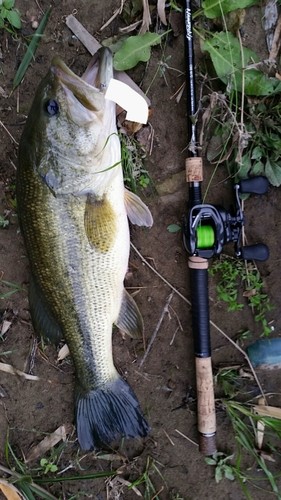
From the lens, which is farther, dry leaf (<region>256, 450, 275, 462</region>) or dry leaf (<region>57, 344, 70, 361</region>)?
dry leaf (<region>57, 344, 70, 361</region>)

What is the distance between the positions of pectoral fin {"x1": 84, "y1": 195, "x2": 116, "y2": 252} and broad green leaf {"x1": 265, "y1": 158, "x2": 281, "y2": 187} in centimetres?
92

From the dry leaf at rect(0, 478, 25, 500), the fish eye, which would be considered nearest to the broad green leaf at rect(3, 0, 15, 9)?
the fish eye

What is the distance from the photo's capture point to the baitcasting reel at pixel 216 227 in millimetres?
2145

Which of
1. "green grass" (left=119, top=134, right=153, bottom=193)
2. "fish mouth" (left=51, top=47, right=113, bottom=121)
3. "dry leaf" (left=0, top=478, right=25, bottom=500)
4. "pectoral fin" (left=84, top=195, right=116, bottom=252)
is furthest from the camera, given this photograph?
"dry leaf" (left=0, top=478, right=25, bottom=500)

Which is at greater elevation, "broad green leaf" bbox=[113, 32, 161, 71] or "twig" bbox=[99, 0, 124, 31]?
"twig" bbox=[99, 0, 124, 31]

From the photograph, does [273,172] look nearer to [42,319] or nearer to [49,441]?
[42,319]

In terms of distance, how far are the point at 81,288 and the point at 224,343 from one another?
38.7 inches

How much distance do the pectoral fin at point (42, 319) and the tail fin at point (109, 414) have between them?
0.35 meters

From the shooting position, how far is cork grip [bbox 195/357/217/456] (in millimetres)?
2311

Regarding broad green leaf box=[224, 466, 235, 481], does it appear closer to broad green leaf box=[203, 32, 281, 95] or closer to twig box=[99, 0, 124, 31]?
broad green leaf box=[203, 32, 281, 95]

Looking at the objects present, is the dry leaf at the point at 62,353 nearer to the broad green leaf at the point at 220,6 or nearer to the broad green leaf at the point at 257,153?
the broad green leaf at the point at 257,153

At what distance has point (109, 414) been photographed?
7.61 feet

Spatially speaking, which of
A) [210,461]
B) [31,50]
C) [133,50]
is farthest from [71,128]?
[210,461]

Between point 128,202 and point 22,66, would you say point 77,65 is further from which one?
point 128,202
